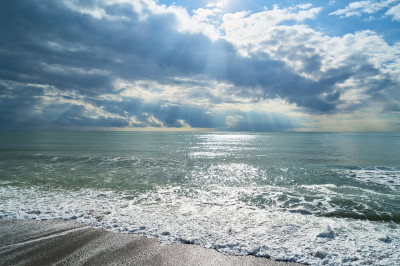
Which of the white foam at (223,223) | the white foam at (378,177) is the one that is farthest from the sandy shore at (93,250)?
the white foam at (378,177)

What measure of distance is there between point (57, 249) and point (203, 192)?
335 inches

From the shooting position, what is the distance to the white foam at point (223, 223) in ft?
21.1

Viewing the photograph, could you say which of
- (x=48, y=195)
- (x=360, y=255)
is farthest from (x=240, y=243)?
(x=48, y=195)

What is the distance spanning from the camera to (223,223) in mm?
8422

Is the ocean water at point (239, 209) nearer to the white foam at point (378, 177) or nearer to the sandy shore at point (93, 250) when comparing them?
the white foam at point (378, 177)

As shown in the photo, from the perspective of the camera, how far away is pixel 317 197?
1280 cm

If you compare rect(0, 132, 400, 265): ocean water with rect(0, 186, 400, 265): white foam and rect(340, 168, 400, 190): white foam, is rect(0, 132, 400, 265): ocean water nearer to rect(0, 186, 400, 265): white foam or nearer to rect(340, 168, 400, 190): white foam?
rect(0, 186, 400, 265): white foam

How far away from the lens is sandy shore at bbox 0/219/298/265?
18.8ft

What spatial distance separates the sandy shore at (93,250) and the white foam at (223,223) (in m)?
0.44

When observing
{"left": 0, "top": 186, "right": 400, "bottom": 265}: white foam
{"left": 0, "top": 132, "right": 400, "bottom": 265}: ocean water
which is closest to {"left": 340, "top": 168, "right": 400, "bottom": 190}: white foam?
{"left": 0, "top": 132, "right": 400, "bottom": 265}: ocean water

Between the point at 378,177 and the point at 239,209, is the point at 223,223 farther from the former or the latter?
the point at 378,177

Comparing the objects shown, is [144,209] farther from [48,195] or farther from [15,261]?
[48,195]

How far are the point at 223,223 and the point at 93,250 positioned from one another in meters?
4.51

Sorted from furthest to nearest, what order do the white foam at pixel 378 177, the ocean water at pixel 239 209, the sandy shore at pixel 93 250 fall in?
the white foam at pixel 378 177 < the ocean water at pixel 239 209 < the sandy shore at pixel 93 250
